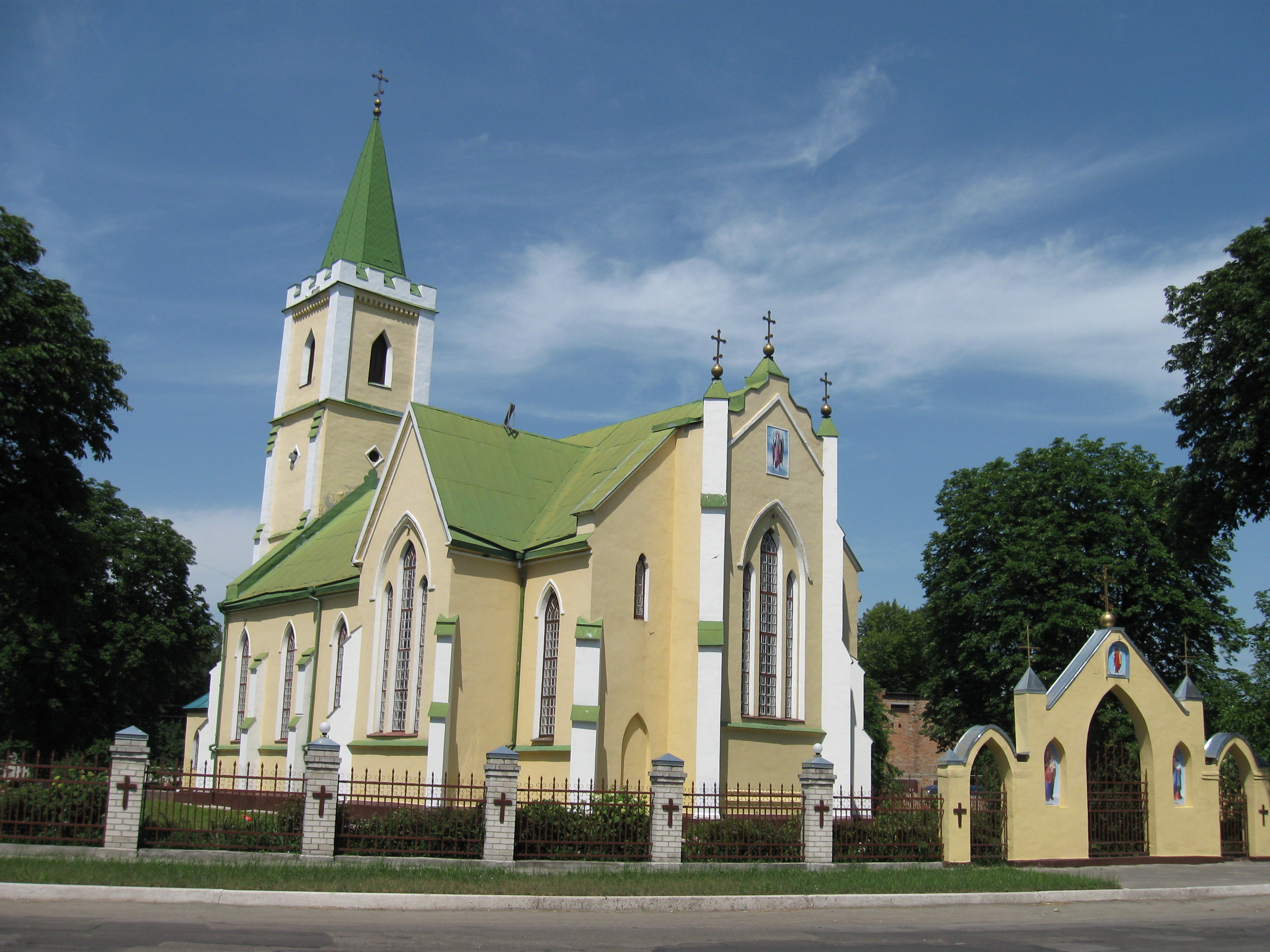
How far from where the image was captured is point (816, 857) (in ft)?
61.3

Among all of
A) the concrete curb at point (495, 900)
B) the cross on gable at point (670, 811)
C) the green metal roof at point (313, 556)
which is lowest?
the concrete curb at point (495, 900)

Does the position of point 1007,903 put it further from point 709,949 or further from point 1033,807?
point 709,949

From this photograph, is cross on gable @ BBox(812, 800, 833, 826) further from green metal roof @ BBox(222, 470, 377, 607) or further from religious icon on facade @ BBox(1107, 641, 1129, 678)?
green metal roof @ BBox(222, 470, 377, 607)

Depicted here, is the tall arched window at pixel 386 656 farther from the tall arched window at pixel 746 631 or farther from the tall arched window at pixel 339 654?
the tall arched window at pixel 746 631

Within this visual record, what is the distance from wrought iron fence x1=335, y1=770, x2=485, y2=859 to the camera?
17781 millimetres

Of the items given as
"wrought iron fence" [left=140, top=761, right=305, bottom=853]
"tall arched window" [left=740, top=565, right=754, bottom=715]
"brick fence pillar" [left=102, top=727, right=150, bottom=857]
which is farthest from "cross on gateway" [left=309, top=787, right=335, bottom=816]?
"tall arched window" [left=740, top=565, right=754, bottom=715]

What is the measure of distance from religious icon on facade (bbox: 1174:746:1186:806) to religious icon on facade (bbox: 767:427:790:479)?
10342mm

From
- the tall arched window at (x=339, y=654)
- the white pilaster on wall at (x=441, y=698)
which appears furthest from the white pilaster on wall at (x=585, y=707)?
the tall arched window at (x=339, y=654)

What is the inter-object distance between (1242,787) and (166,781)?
2070 centimetres

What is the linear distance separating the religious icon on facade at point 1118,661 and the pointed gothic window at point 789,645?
7.42 m

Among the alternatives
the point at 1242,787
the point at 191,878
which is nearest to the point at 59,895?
the point at 191,878

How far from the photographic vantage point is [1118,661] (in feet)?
70.4

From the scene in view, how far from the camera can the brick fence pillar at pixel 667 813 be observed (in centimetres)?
1792

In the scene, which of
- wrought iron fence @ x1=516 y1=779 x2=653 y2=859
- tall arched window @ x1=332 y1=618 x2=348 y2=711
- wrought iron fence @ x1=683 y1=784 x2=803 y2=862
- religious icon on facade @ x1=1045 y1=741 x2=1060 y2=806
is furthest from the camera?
tall arched window @ x1=332 y1=618 x2=348 y2=711
